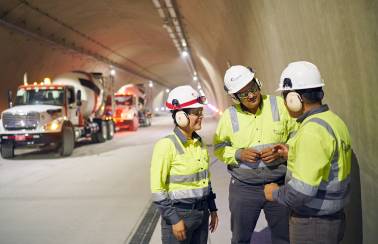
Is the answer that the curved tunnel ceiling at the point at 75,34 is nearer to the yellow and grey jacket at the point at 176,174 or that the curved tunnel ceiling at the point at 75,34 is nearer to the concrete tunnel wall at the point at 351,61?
the concrete tunnel wall at the point at 351,61

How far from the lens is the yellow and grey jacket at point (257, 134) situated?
10.8 feet

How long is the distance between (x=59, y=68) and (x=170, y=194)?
19.9 metres

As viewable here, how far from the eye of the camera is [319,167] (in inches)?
91.6

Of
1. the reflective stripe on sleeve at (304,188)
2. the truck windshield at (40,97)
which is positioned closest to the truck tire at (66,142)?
the truck windshield at (40,97)

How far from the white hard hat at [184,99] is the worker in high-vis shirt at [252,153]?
43cm

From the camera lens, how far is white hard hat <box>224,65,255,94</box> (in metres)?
3.35

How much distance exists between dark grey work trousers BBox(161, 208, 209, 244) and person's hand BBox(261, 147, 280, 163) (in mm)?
682

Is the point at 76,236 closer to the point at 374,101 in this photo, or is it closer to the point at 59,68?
the point at 374,101

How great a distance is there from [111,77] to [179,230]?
1944 centimetres

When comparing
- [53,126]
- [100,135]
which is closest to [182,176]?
[53,126]

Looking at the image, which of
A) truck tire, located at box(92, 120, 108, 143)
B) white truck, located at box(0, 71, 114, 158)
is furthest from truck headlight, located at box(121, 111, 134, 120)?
white truck, located at box(0, 71, 114, 158)

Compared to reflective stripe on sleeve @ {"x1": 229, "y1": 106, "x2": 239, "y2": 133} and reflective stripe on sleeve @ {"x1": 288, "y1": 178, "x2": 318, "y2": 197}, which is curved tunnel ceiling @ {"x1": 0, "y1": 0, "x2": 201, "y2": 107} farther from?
reflective stripe on sleeve @ {"x1": 288, "y1": 178, "x2": 318, "y2": 197}

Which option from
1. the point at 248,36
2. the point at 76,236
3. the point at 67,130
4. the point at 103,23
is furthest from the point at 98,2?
the point at 76,236

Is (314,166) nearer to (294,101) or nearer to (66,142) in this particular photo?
(294,101)
